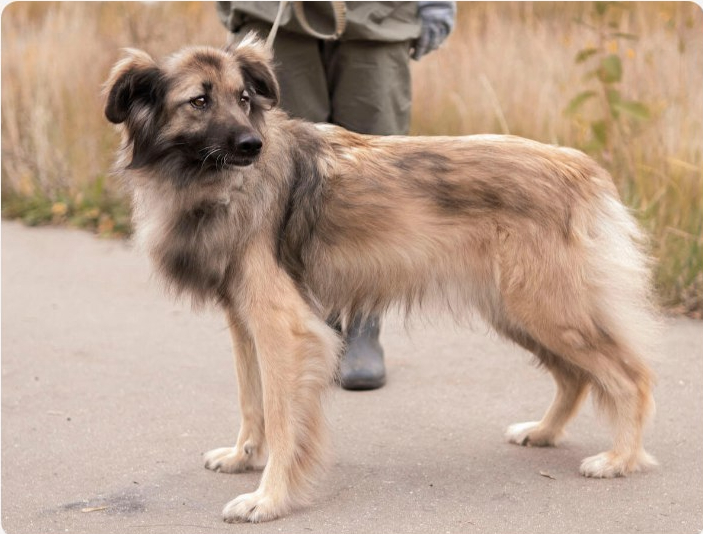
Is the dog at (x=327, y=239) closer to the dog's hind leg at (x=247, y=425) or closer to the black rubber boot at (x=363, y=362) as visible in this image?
the dog's hind leg at (x=247, y=425)

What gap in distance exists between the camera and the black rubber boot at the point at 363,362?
5.28m

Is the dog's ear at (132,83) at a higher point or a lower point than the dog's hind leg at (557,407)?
higher

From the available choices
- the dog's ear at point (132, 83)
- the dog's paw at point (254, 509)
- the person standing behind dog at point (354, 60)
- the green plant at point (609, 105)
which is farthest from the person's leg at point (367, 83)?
the dog's paw at point (254, 509)

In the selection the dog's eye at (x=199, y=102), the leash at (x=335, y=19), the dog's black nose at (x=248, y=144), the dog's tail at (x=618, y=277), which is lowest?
the dog's tail at (x=618, y=277)

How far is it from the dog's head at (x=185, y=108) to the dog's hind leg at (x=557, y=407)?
5.48ft

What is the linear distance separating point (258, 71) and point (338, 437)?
1710mm

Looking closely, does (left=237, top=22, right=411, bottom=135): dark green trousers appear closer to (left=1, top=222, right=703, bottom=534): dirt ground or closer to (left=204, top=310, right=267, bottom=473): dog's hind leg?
(left=1, top=222, right=703, bottom=534): dirt ground

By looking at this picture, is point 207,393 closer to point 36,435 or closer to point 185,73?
point 36,435

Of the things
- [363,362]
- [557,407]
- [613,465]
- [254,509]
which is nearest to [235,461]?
[254,509]

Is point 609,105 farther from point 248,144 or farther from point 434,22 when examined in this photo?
point 248,144

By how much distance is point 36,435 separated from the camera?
4.77 m

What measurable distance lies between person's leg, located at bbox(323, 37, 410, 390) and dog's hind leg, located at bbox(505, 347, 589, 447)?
95 cm

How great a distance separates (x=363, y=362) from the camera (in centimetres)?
531

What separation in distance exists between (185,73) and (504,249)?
4.75 feet
